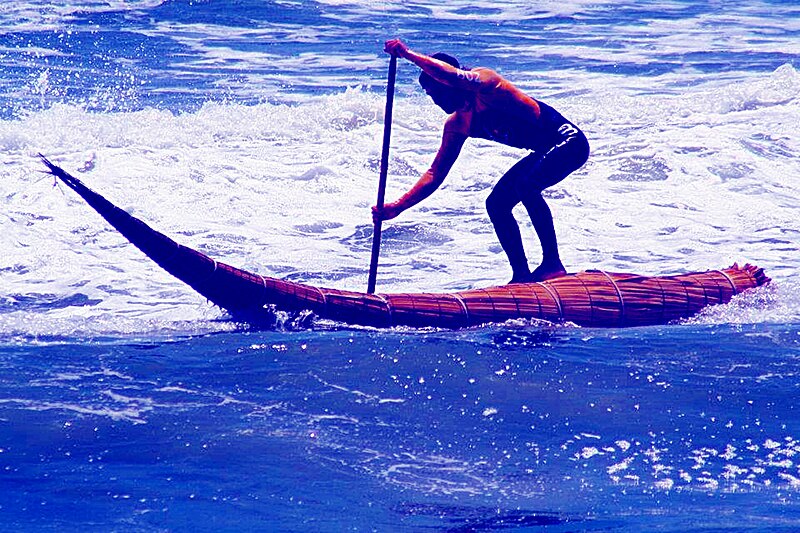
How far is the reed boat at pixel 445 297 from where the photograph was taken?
279 inches

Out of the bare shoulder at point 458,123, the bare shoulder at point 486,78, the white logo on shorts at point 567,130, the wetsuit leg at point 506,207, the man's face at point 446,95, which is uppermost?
the bare shoulder at point 486,78

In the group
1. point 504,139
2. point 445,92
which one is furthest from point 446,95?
point 504,139

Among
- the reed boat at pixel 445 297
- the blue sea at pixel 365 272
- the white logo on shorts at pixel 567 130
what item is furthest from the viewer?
the white logo on shorts at pixel 567 130

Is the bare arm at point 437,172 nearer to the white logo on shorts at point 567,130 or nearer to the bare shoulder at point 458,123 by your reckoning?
the bare shoulder at point 458,123

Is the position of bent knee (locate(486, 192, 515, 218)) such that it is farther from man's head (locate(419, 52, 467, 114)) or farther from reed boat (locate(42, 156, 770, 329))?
man's head (locate(419, 52, 467, 114))

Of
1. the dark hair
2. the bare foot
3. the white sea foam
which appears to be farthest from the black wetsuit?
the white sea foam

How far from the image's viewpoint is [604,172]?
13.9 meters

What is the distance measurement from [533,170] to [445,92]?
33.1 inches

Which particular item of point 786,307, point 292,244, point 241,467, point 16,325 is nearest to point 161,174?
point 292,244

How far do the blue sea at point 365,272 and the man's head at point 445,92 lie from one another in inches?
52.4

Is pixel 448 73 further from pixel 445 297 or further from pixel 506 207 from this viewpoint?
pixel 445 297

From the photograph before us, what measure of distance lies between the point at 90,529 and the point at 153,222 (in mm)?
7692

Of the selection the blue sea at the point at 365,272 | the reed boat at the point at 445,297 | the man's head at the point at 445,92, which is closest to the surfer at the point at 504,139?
the man's head at the point at 445,92

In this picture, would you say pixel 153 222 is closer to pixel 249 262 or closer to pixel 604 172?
pixel 249 262
